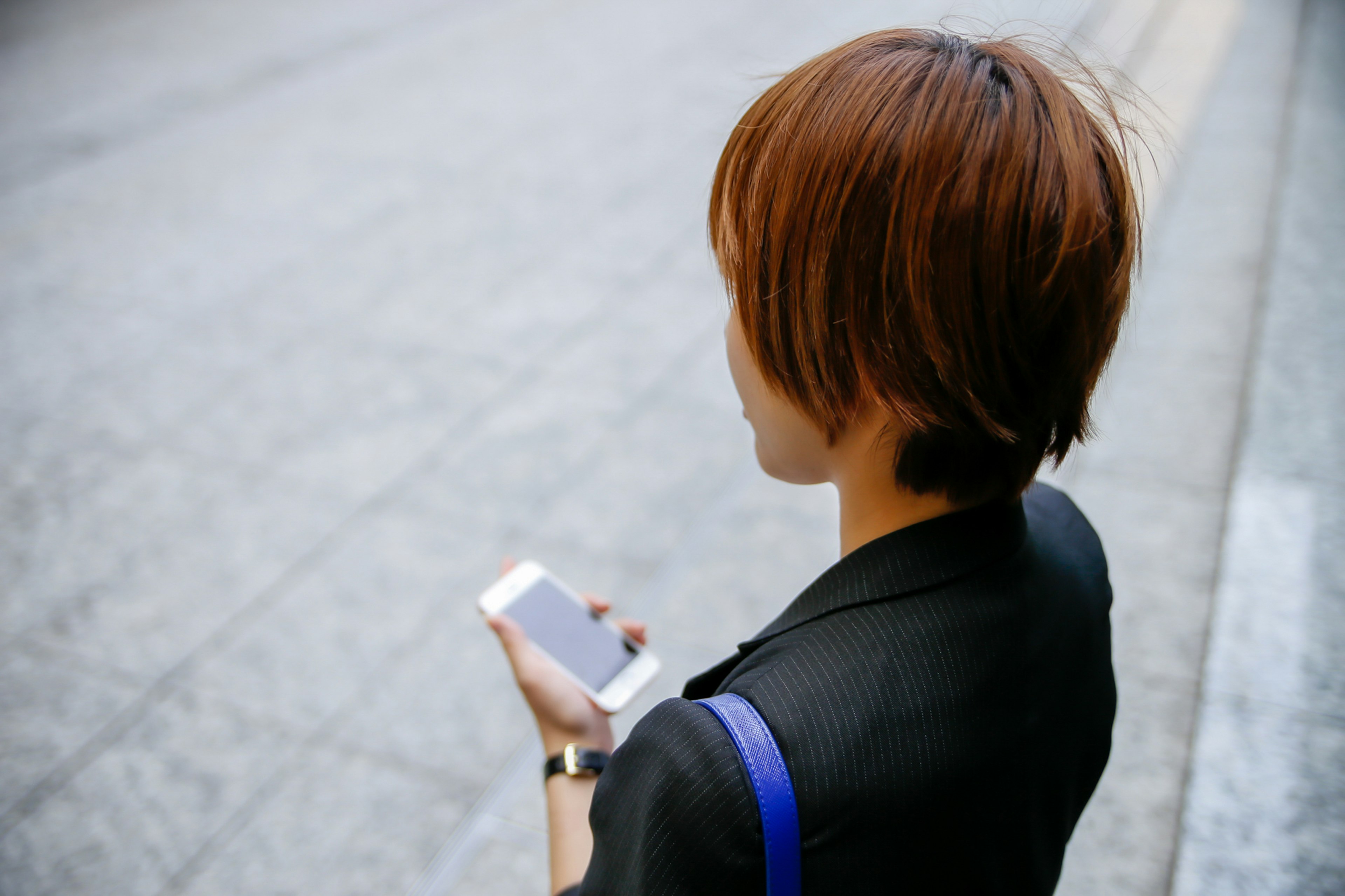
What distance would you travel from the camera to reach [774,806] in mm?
789

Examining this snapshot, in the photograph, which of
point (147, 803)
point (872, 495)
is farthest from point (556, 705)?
point (147, 803)

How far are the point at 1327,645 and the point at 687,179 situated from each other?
4292mm

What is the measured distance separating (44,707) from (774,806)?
108 inches

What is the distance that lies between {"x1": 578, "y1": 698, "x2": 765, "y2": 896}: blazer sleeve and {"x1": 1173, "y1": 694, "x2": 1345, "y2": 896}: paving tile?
6.05ft

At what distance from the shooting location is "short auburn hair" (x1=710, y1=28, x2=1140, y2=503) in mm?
787

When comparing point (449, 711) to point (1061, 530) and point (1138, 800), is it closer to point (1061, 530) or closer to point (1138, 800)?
point (1138, 800)

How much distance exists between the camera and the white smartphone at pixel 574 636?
1.86m

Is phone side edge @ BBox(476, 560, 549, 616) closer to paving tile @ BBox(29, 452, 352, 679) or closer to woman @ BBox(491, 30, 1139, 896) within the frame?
woman @ BBox(491, 30, 1139, 896)

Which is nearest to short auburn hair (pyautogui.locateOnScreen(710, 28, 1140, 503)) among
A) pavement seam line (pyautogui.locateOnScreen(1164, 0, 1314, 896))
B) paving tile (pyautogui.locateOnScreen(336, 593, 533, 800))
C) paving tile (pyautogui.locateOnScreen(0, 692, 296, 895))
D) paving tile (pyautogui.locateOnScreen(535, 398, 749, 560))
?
pavement seam line (pyautogui.locateOnScreen(1164, 0, 1314, 896))

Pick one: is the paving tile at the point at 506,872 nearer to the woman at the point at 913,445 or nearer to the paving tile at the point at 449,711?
the paving tile at the point at 449,711

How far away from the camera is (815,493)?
11.8 feet

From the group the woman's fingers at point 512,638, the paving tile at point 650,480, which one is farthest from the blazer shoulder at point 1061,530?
the paving tile at point 650,480

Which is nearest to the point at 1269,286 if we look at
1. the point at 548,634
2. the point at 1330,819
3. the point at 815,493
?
the point at 815,493

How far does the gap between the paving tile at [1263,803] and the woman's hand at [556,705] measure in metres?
1.49
